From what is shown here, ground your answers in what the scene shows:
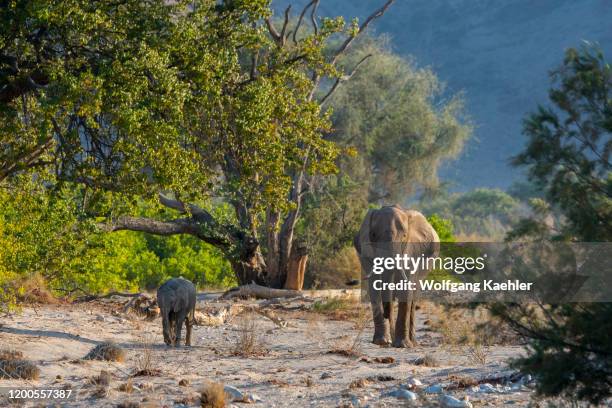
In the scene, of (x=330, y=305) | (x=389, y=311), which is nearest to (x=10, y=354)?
(x=389, y=311)

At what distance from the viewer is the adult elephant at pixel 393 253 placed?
15734 millimetres

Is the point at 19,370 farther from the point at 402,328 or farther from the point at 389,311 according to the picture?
the point at 389,311

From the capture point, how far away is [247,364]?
→ 13.0 m

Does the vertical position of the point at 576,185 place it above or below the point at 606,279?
above

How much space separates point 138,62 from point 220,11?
6.29 ft

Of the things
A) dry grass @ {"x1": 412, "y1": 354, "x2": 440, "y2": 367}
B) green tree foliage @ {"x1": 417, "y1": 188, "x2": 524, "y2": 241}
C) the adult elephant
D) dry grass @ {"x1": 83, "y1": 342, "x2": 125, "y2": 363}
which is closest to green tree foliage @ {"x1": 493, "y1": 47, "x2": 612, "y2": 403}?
dry grass @ {"x1": 412, "y1": 354, "x2": 440, "y2": 367}

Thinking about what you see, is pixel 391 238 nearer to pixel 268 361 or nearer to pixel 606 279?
pixel 268 361

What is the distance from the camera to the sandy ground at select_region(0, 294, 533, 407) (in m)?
10.1

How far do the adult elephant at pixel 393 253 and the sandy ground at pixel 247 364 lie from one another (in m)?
0.37

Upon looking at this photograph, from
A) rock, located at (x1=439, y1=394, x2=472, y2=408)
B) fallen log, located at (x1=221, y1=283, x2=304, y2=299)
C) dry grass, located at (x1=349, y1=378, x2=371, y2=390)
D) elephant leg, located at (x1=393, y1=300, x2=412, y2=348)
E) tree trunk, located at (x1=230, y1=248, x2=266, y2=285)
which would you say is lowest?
rock, located at (x1=439, y1=394, x2=472, y2=408)

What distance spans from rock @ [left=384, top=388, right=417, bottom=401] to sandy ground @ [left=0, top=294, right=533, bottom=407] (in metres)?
0.06

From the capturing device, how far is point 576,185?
25.6 feet

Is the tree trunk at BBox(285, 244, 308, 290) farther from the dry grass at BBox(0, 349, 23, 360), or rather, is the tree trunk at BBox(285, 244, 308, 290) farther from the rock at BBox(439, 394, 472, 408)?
the rock at BBox(439, 394, 472, 408)

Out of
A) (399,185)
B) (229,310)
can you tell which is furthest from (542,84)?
(229,310)
